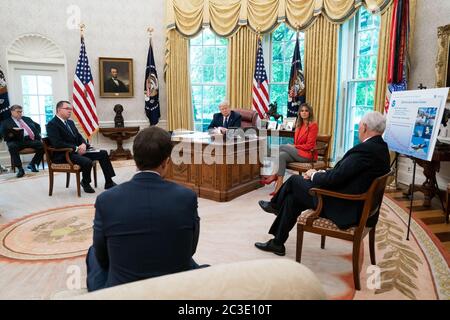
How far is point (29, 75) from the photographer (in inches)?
300

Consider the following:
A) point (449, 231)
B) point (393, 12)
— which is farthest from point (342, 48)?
point (449, 231)

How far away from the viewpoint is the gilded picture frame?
4906mm

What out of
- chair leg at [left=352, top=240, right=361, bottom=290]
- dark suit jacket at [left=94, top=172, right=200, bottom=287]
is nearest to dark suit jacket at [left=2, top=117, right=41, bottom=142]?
dark suit jacket at [left=94, top=172, right=200, bottom=287]

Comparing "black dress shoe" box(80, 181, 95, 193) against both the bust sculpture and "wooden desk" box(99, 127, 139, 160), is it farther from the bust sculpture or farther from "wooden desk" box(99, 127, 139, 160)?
the bust sculpture

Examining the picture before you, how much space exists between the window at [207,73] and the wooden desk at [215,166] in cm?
350

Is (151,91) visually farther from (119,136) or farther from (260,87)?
(260,87)

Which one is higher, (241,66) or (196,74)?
(241,66)

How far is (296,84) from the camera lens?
7.16 metres

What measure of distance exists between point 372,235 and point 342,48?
5.14m

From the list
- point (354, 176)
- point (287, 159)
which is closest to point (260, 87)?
point (287, 159)

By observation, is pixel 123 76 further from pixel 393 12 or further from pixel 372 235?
pixel 372 235

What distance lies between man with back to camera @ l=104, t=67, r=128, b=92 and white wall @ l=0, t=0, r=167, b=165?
0.23 meters

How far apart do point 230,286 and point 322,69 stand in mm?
6838
